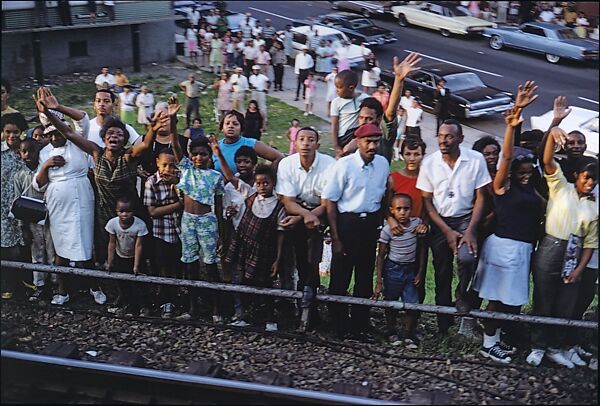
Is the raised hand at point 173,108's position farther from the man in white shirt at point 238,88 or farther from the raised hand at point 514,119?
the man in white shirt at point 238,88

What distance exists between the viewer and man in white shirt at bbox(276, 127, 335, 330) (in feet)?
19.5

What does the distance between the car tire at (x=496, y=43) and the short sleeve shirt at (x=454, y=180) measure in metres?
2.47

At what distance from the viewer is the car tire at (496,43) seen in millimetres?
7868

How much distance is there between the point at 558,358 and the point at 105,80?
7562 mm

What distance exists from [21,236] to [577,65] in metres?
5.32

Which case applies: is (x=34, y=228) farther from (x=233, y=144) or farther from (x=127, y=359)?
(x=233, y=144)

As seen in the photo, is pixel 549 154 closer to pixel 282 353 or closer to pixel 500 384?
pixel 500 384

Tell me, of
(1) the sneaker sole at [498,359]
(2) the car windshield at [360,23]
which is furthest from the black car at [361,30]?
(1) the sneaker sole at [498,359]

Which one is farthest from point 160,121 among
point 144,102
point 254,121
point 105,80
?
point 144,102

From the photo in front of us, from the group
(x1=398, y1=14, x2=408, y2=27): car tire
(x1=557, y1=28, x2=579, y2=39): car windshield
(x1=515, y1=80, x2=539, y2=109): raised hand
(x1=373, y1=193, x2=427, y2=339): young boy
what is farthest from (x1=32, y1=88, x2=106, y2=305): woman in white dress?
(x1=557, y1=28, x2=579, y2=39): car windshield

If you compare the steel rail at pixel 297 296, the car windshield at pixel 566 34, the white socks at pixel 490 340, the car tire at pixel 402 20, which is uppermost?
the car windshield at pixel 566 34

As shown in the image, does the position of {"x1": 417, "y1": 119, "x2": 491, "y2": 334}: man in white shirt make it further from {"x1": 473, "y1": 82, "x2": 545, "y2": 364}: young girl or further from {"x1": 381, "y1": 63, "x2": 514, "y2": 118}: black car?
{"x1": 381, "y1": 63, "x2": 514, "y2": 118}: black car

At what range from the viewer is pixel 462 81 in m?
8.33

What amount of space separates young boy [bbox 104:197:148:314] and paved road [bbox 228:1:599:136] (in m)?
3.19
